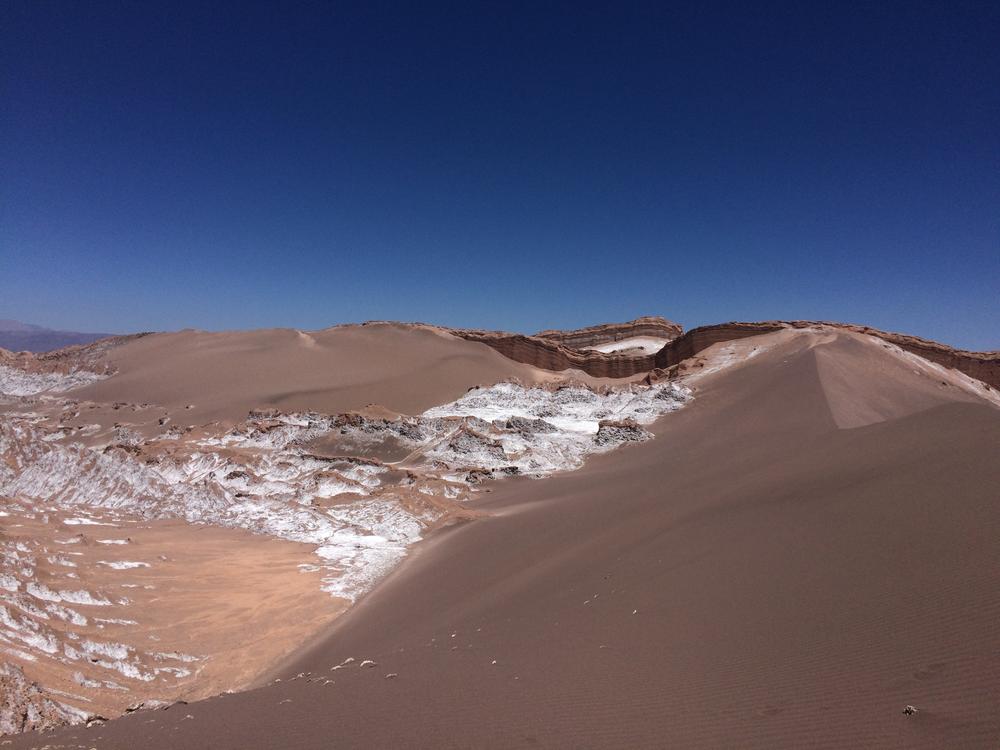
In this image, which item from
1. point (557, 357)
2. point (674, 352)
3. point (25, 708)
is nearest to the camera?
point (25, 708)

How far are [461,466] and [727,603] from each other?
42.3 ft

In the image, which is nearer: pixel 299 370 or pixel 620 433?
pixel 620 433

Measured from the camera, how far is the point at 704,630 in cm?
459

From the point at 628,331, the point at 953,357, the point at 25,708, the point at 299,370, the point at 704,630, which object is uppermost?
the point at 628,331

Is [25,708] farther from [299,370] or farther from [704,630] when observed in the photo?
[299,370]

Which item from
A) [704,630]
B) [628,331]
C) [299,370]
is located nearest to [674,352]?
[628,331]

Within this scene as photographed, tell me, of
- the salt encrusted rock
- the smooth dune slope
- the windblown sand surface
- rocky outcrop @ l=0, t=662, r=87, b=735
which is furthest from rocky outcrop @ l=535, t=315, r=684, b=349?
rocky outcrop @ l=0, t=662, r=87, b=735

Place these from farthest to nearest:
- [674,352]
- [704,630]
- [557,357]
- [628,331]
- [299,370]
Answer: [628,331] → [557,357] → [299,370] → [674,352] → [704,630]

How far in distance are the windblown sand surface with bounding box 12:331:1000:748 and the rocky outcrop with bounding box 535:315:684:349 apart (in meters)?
39.4

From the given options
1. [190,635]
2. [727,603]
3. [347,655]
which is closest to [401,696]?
[347,655]

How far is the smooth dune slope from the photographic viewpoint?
106 ft

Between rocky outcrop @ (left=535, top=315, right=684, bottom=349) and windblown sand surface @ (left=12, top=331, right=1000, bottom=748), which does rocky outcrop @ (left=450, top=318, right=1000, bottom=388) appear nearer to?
rocky outcrop @ (left=535, top=315, right=684, bottom=349)

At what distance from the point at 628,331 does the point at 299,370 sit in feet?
94.3

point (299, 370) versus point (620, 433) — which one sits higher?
point (299, 370)
